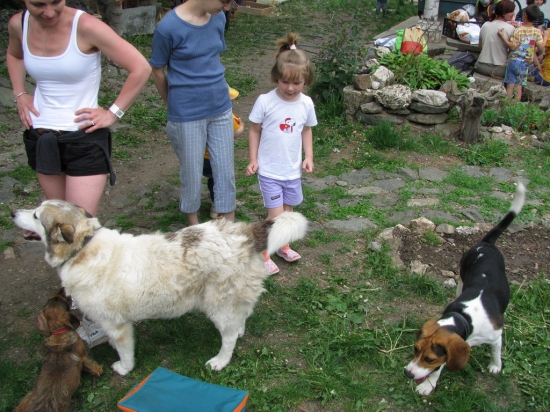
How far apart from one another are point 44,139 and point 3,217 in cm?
225

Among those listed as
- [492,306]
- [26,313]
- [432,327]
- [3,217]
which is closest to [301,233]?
[432,327]

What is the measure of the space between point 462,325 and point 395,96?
15.0ft

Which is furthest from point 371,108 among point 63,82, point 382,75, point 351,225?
point 63,82

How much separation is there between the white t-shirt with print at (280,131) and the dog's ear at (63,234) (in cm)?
171

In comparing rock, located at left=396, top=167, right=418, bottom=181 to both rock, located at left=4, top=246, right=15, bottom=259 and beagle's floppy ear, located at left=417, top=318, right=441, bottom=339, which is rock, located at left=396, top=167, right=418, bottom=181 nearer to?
beagle's floppy ear, located at left=417, top=318, right=441, bottom=339

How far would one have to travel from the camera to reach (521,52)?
7.94 meters

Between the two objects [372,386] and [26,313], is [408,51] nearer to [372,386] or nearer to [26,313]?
[372,386]

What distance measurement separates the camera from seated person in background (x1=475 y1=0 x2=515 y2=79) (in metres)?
8.15

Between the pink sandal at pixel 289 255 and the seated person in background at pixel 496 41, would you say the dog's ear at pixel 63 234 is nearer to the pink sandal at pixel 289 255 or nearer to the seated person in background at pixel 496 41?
the pink sandal at pixel 289 255

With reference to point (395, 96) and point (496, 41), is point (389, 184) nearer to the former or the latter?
point (395, 96)

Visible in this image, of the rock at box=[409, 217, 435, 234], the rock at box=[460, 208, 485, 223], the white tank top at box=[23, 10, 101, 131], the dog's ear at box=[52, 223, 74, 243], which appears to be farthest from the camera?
the rock at box=[460, 208, 485, 223]

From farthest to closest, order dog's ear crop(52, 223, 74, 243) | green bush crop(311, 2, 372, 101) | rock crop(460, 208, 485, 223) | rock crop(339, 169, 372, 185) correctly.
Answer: green bush crop(311, 2, 372, 101)
rock crop(339, 169, 372, 185)
rock crop(460, 208, 485, 223)
dog's ear crop(52, 223, 74, 243)

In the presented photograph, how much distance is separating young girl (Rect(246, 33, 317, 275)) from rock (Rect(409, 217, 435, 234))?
4.14ft

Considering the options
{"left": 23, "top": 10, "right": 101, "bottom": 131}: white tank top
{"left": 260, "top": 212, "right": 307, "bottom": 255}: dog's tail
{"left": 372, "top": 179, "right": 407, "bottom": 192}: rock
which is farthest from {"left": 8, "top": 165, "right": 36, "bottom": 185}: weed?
{"left": 372, "top": 179, "right": 407, "bottom": 192}: rock
